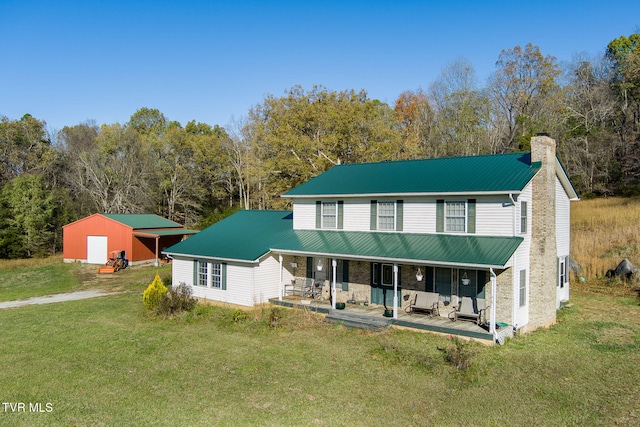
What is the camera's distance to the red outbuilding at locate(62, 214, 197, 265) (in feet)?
122

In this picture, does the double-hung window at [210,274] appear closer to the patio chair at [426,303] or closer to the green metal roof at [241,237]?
the green metal roof at [241,237]

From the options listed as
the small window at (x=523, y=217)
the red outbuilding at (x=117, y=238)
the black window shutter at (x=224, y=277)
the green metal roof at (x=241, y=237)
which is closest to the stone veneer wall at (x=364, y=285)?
the green metal roof at (x=241, y=237)

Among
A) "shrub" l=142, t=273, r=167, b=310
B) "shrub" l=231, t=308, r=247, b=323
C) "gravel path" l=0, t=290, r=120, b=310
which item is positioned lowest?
"gravel path" l=0, t=290, r=120, b=310

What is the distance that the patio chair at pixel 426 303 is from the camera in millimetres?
17734

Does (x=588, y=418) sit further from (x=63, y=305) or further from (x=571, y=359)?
(x=63, y=305)

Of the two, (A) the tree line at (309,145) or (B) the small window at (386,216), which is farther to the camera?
(A) the tree line at (309,145)

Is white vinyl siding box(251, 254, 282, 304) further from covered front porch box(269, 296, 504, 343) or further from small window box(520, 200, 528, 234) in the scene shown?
small window box(520, 200, 528, 234)

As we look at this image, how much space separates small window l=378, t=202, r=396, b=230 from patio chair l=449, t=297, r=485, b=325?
4285mm

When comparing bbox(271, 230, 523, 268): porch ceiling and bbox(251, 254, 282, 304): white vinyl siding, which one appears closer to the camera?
bbox(271, 230, 523, 268): porch ceiling

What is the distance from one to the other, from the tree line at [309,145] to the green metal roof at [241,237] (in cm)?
1462

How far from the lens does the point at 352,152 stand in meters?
41.4

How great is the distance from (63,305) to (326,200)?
13806mm

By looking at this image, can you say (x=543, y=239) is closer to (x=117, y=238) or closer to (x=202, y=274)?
(x=202, y=274)

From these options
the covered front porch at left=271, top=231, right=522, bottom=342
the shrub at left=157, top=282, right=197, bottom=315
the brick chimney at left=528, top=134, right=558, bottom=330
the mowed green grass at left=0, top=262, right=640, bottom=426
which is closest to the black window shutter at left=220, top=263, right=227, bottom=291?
the shrub at left=157, top=282, right=197, bottom=315
